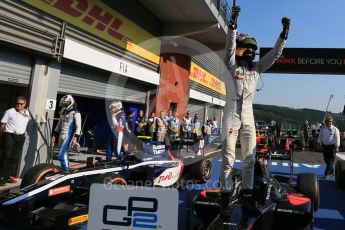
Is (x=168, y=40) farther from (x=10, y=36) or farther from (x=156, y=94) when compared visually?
(x=10, y=36)

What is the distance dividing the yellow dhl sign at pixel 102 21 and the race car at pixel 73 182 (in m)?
3.59

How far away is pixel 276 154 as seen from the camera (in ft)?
15.2

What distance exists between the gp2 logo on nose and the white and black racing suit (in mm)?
1373

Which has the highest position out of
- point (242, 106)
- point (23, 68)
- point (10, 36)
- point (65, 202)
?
point (10, 36)

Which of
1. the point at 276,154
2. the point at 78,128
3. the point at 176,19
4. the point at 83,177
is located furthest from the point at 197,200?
the point at 176,19

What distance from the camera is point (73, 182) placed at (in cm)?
386

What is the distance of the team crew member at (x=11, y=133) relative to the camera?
5438mm

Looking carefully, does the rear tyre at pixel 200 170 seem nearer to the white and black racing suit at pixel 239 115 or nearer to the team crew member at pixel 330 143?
the white and black racing suit at pixel 239 115

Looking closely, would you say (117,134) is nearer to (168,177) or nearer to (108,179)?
(168,177)

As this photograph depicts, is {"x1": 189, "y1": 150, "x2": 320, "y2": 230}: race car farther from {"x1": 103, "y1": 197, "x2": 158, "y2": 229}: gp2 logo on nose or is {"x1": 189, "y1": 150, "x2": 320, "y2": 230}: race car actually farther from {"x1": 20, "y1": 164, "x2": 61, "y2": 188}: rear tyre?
{"x1": 20, "y1": 164, "x2": 61, "y2": 188}: rear tyre

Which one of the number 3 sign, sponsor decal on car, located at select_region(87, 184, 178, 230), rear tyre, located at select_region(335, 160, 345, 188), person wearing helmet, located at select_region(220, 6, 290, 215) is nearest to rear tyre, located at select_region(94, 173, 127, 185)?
person wearing helmet, located at select_region(220, 6, 290, 215)

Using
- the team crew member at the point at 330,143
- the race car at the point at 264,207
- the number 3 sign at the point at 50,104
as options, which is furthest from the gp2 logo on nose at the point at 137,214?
the team crew member at the point at 330,143

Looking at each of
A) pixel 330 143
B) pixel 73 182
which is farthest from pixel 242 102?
pixel 330 143

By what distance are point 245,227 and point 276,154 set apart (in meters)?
2.23
